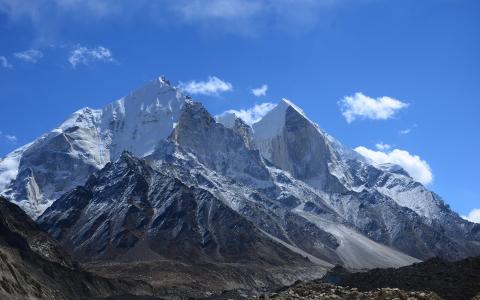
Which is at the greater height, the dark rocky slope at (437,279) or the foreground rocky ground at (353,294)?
the dark rocky slope at (437,279)

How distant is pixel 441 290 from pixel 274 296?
2786cm

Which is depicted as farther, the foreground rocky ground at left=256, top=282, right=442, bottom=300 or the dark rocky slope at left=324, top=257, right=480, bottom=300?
the dark rocky slope at left=324, top=257, right=480, bottom=300

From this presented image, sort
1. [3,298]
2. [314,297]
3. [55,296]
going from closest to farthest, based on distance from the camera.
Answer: [314,297]
[3,298]
[55,296]

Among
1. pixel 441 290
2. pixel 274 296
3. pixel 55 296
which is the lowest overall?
pixel 55 296

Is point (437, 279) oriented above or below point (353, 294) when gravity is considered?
above

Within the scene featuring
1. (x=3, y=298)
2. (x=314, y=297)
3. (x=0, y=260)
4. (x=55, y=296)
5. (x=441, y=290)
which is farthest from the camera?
(x=55, y=296)

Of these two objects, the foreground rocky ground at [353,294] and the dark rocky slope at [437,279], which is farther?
the dark rocky slope at [437,279]

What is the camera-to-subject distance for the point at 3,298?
137 metres

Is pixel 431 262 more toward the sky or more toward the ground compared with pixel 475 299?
more toward the sky

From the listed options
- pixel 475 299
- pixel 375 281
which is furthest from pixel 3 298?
pixel 475 299

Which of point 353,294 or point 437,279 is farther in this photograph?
point 437,279

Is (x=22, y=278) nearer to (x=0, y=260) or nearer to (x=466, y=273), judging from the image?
(x=0, y=260)

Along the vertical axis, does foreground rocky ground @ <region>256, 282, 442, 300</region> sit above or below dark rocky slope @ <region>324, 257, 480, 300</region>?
below

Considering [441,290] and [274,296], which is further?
[441,290]
